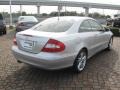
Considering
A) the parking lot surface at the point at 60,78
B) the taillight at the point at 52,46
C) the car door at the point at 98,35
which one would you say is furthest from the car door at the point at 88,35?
the taillight at the point at 52,46

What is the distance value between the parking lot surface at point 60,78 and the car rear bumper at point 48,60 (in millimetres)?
426

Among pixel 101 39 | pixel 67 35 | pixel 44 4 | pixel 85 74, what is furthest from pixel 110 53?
pixel 44 4

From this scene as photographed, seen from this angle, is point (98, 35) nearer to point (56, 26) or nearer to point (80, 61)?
point (80, 61)

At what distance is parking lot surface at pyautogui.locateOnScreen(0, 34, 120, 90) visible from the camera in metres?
3.84

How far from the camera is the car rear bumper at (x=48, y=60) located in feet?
12.3

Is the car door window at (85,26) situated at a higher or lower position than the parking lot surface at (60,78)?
higher

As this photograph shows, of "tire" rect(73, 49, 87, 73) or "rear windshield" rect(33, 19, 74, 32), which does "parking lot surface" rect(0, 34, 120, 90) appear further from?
"rear windshield" rect(33, 19, 74, 32)

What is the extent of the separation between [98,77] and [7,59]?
121 inches

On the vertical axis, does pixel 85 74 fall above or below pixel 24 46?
below

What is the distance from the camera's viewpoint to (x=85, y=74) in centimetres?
457

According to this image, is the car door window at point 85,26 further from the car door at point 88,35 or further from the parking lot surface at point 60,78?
the parking lot surface at point 60,78

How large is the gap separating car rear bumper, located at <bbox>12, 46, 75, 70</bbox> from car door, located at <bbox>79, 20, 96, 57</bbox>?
82cm

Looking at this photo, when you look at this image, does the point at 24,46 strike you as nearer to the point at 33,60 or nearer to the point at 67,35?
the point at 33,60

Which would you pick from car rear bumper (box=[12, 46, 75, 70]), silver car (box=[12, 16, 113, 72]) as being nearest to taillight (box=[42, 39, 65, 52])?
silver car (box=[12, 16, 113, 72])
